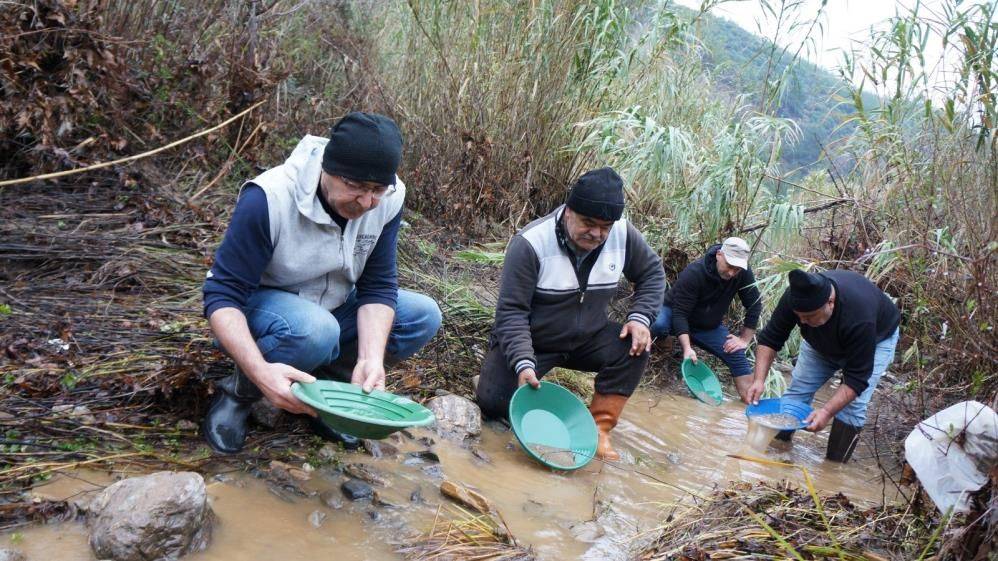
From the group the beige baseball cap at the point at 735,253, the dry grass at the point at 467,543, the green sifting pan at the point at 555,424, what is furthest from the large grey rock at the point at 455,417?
the beige baseball cap at the point at 735,253

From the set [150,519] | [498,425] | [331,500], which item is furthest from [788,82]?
[150,519]

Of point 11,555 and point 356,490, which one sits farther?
point 356,490

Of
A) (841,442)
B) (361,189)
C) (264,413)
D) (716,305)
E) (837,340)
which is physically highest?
(361,189)

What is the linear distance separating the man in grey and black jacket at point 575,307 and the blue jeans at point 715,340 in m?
1.65

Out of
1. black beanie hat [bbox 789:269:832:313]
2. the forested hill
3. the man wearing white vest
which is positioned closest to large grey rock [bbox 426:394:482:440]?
the man wearing white vest

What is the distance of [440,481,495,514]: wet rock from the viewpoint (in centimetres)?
272

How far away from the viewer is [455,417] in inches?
143

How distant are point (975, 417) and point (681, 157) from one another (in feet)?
11.1

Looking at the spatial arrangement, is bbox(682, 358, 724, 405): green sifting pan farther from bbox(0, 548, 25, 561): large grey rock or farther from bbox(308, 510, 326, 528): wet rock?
bbox(0, 548, 25, 561): large grey rock

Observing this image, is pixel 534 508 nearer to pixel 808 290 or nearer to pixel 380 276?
pixel 380 276

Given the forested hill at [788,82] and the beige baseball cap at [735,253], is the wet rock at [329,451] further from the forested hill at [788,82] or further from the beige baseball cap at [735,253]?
the forested hill at [788,82]

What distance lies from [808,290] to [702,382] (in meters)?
1.90

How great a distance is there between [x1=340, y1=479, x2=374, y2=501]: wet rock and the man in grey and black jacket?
43.5 inches

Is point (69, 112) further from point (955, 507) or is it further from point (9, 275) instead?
point (955, 507)
